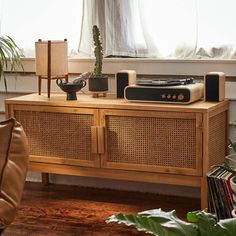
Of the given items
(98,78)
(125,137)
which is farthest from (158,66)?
(125,137)

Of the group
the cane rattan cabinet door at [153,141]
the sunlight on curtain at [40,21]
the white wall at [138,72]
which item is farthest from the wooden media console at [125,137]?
the sunlight on curtain at [40,21]

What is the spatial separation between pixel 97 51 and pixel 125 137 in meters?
0.62

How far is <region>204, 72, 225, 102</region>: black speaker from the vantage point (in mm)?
3168

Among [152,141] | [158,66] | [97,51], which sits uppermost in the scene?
[97,51]

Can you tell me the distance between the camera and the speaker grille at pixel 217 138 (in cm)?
312

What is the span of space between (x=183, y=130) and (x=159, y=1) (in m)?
0.98

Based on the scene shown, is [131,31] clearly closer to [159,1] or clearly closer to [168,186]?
[159,1]

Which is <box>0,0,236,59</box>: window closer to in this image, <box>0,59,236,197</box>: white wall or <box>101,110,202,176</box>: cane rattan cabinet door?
<box>0,59,236,197</box>: white wall

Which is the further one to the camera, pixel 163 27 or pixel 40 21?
pixel 40 21

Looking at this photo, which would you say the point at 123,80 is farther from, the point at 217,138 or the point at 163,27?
the point at 217,138

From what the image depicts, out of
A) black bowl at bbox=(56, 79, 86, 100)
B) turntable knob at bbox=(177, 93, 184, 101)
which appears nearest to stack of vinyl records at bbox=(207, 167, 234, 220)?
turntable knob at bbox=(177, 93, 184, 101)

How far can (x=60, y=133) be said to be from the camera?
3398 millimetres

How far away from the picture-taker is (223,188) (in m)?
2.88

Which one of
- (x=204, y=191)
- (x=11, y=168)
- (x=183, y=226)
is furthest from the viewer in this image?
(x=204, y=191)
